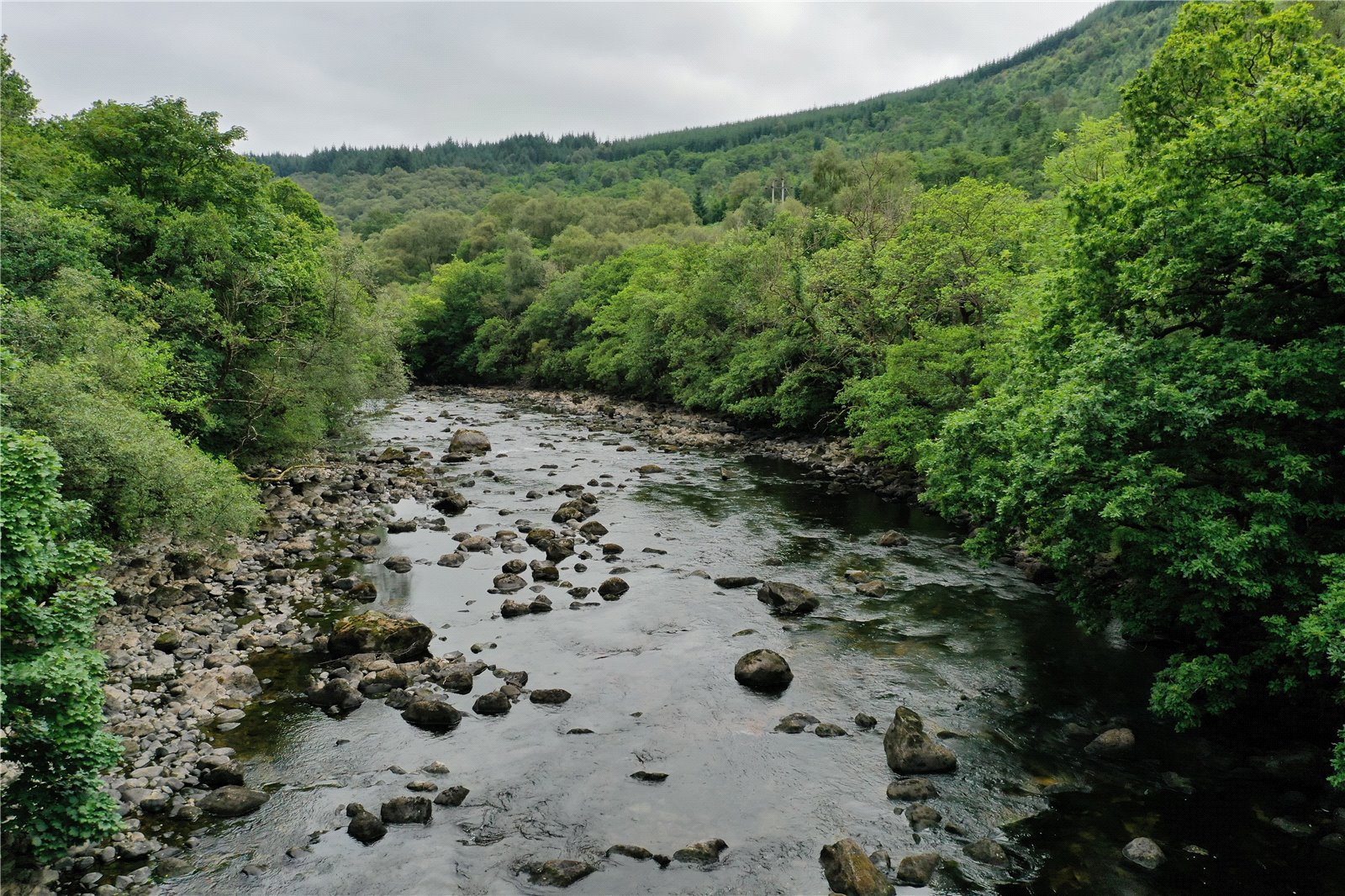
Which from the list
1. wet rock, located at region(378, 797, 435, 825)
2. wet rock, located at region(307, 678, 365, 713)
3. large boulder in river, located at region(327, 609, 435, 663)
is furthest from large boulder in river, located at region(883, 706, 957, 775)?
large boulder in river, located at region(327, 609, 435, 663)

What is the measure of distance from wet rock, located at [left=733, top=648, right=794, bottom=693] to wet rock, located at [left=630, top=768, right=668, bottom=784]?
4.11 meters

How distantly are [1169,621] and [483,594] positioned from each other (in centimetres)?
1914

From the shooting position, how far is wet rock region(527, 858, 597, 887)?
11289 mm

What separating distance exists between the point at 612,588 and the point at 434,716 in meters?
8.59

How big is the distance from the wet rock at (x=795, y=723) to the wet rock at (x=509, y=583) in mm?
10942

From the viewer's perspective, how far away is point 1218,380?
13.4 metres

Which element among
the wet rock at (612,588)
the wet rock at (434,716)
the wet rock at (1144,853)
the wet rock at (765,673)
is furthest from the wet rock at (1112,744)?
the wet rock at (612,588)

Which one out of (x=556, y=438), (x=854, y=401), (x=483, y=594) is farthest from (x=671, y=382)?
(x=483, y=594)

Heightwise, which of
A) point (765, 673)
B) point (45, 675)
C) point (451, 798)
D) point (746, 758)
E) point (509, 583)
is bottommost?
point (746, 758)

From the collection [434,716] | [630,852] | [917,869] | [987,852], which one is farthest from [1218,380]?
[434,716]

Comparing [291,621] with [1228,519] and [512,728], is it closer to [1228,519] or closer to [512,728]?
[512,728]

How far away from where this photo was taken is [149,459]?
16844 mm

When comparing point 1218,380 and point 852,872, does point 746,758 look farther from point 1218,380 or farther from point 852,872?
point 1218,380

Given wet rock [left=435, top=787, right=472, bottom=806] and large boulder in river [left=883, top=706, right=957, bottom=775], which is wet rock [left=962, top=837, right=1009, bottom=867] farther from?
wet rock [left=435, top=787, right=472, bottom=806]
